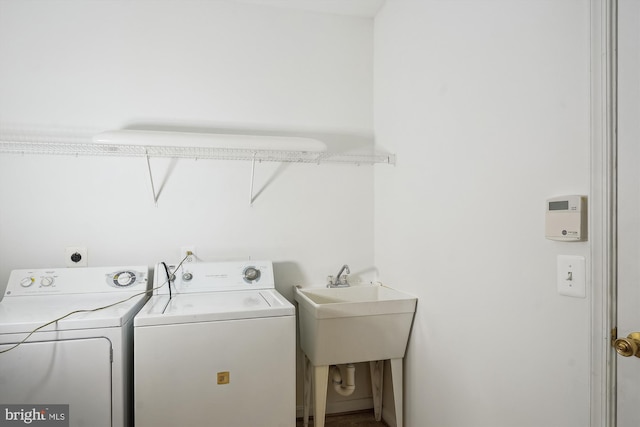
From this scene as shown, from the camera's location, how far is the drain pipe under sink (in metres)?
2.31

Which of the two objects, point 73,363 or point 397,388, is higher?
point 73,363

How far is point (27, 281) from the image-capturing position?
2.04 metres

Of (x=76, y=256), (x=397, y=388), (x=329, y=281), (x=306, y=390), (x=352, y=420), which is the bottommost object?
(x=352, y=420)

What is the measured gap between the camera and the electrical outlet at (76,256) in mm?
2201

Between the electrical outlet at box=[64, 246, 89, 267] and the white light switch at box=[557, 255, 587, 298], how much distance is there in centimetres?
234

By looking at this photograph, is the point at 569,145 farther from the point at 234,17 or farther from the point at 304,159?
the point at 234,17

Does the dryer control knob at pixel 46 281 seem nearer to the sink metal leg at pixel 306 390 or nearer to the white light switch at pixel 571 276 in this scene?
the sink metal leg at pixel 306 390

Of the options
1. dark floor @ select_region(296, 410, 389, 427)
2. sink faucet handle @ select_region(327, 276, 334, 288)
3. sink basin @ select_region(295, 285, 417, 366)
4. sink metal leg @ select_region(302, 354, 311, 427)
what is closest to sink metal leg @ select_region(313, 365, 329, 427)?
sink basin @ select_region(295, 285, 417, 366)

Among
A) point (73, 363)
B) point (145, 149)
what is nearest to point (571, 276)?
point (73, 363)

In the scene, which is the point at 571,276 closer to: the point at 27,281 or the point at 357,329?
the point at 357,329

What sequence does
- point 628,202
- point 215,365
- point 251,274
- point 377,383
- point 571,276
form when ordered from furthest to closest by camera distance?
1. point 377,383
2. point 251,274
3. point 215,365
4. point 571,276
5. point 628,202

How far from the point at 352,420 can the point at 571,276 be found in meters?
1.83

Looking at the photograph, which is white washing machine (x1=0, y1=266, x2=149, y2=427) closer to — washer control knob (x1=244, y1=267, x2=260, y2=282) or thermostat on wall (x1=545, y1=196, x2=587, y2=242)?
washer control knob (x1=244, y1=267, x2=260, y2=282)

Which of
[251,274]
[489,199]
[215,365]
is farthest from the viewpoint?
[251,274]
